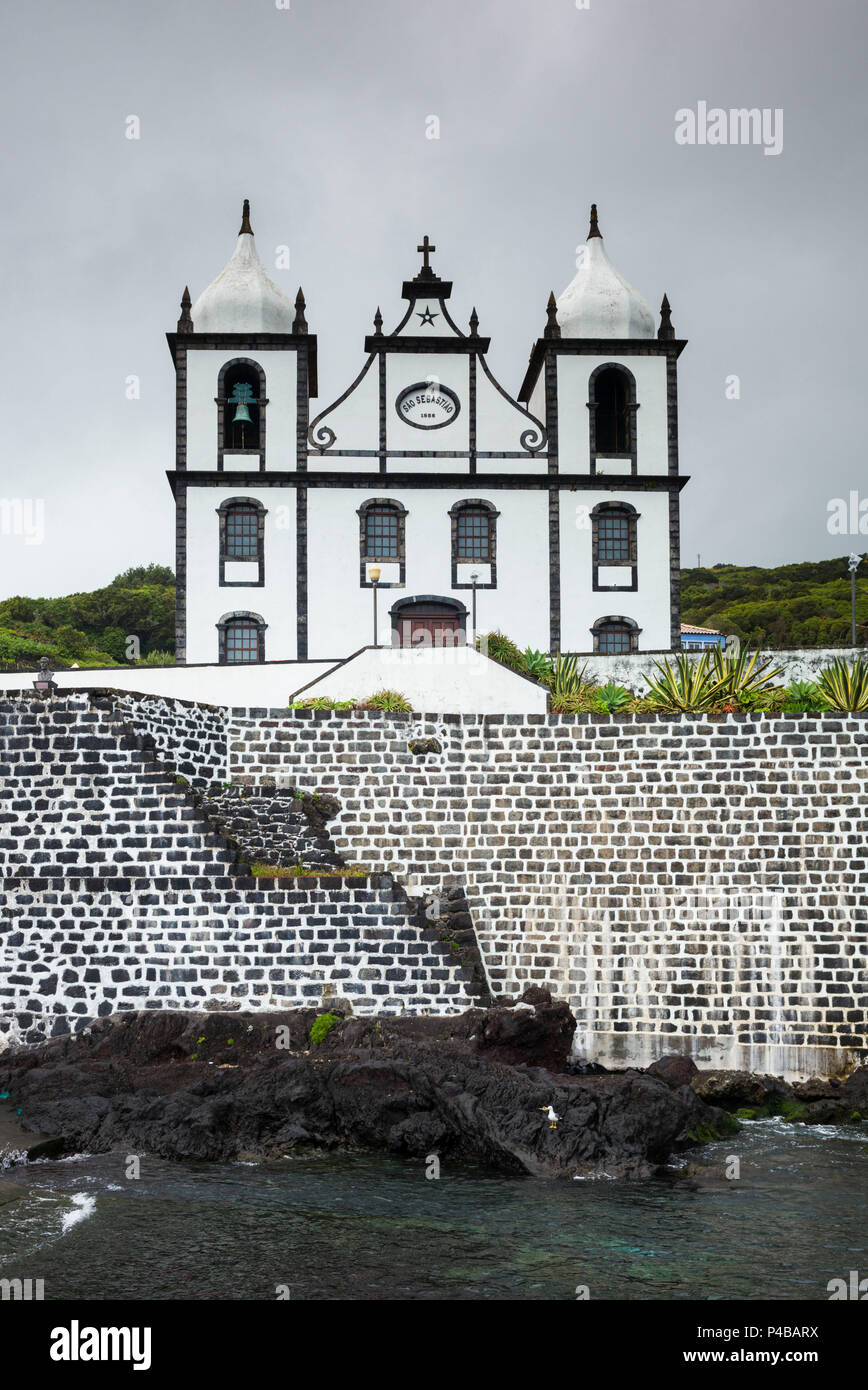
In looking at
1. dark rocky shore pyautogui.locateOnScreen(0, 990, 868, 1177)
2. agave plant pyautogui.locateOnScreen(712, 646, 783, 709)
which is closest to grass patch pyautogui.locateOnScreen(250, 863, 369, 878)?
dark rocky shore pyautogui.locateOnScreen(0, 990, 868, 1177)

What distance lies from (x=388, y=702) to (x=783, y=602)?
114ft

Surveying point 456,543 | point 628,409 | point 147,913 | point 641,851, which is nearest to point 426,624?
point 456,543

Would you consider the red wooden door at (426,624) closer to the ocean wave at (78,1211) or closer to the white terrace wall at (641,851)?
the white terrace wall at (641,851)

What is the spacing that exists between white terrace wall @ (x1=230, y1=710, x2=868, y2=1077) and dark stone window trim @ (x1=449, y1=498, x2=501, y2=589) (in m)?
11.7

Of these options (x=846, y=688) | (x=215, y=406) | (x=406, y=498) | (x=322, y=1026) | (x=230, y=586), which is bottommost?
(x=322, y=1026)

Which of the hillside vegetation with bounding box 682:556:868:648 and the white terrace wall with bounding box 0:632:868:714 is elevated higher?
the hillside vegetation with bounding box 682:556:868:648

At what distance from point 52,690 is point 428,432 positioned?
15.0 metres

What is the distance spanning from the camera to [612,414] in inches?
1156

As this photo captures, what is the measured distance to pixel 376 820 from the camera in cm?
1662

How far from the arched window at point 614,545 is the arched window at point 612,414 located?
100 centimetres

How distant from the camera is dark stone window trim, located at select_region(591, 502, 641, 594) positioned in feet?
92.9

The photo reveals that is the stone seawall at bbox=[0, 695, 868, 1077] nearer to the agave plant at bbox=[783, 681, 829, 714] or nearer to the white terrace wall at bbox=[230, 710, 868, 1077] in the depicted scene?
the white terrace wall at bbox=[230, 710, 868, 1077]

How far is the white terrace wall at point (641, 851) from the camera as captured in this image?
621 inches

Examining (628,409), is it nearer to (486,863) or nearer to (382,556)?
(382,556)
